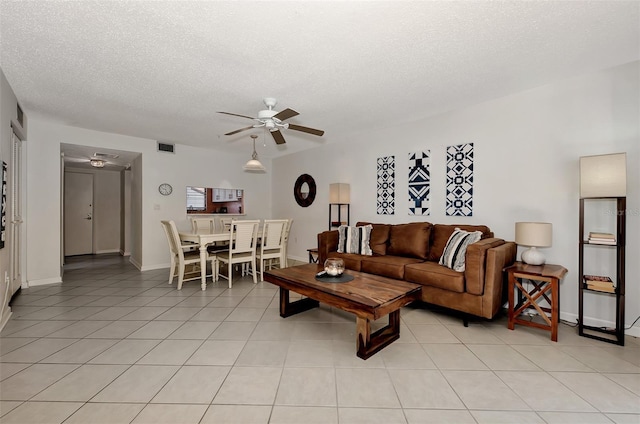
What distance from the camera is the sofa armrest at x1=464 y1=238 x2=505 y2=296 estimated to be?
256 cm

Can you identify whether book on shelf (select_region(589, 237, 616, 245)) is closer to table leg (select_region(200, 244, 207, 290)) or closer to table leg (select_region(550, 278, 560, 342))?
table leg (select_region(550, 278, 560, 342))

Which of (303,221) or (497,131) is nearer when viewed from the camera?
(497,131)

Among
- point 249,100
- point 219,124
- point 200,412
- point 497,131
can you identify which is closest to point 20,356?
point 200,412

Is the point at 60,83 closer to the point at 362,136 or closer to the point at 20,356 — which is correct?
the point at 20,356

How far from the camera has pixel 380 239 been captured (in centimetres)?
403

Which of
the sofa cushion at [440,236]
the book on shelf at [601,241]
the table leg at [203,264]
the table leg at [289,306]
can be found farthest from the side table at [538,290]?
the table leg at [203,264]

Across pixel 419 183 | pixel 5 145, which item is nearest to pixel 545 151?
pixel 419 183

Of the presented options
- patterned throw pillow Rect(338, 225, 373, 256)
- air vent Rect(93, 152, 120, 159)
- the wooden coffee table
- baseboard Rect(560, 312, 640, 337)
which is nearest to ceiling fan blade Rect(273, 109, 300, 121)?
the wooden coffee table

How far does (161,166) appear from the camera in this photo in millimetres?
5371

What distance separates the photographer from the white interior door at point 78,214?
6758mm

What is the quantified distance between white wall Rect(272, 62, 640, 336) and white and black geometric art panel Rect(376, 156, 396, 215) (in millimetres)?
86

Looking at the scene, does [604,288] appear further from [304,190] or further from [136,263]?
[136,263]

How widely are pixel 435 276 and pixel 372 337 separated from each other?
1.02 metres

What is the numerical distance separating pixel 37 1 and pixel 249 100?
180 centimetres
